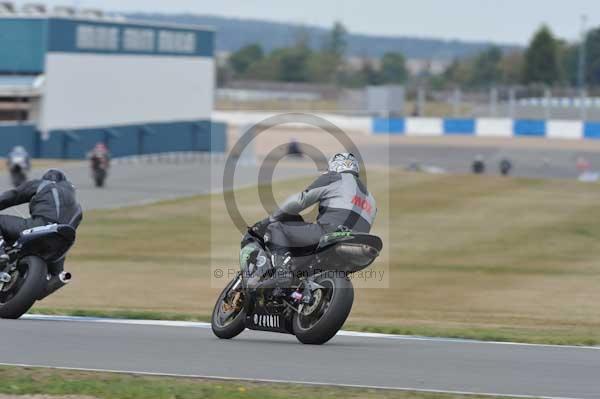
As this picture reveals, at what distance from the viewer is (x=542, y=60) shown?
391 ft

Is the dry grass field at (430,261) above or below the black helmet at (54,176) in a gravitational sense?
below

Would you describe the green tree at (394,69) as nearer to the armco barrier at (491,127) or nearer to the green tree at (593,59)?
the green tree at (593,59)

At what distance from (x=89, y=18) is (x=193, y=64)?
9.00 metres

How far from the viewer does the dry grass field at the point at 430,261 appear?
14.9 m

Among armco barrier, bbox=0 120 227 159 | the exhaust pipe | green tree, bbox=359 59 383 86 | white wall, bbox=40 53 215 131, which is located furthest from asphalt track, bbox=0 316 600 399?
green tree, bbox=359 59 383 86

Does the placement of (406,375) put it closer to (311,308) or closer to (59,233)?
(311,308)

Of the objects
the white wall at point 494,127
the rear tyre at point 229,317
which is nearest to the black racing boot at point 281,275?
the rear tyre at point 229,317

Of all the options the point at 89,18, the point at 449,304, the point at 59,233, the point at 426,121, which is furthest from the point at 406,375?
the point at 426,121

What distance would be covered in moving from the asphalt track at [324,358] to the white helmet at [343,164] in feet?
4.85

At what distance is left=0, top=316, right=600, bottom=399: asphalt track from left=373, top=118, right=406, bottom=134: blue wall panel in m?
55.7

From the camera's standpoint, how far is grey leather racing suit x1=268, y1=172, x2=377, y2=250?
382 inches

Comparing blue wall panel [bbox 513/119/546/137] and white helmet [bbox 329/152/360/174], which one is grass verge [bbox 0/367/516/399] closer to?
white helmet [bbox 329/152/360/174]

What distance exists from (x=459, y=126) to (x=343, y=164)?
5548 centimetres

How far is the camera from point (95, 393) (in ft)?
25.0
